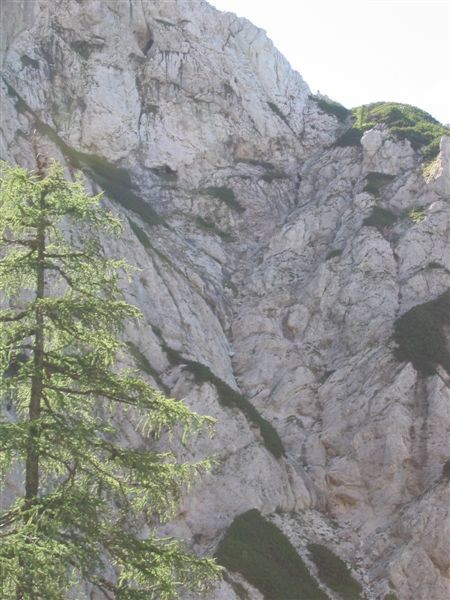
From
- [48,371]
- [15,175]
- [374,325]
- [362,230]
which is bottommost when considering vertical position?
[48,371]

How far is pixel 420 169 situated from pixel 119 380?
40074mm

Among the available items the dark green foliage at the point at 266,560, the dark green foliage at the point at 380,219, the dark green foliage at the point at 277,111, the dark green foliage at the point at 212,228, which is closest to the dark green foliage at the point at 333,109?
the dark green foliage at the point at 277,111

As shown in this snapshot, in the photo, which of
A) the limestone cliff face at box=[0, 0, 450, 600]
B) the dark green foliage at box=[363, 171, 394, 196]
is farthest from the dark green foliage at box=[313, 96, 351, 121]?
the dark green foliage at box=[363, 171, 394, 196]

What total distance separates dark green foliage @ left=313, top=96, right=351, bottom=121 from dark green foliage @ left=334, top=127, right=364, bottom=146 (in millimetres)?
5483

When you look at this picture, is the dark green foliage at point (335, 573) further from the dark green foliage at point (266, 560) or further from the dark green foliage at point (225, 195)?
the dark green foliage at point (225, 195)

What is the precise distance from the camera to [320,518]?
29000mm

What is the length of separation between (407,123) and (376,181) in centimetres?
910

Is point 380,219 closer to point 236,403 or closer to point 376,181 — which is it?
point 376,181

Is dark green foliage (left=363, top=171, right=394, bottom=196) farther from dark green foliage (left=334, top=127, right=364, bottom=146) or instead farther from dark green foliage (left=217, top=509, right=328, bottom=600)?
dark green foliage (left=217, top=509, right=328, bottom=600)

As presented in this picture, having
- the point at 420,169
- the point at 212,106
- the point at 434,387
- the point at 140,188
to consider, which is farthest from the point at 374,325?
the point at 212,106

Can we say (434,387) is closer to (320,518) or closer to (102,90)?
(320,518)

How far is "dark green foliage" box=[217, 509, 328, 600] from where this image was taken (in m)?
22.9

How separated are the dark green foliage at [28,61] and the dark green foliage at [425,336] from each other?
2980 cm

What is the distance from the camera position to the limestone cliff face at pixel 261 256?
28281 millimetres
